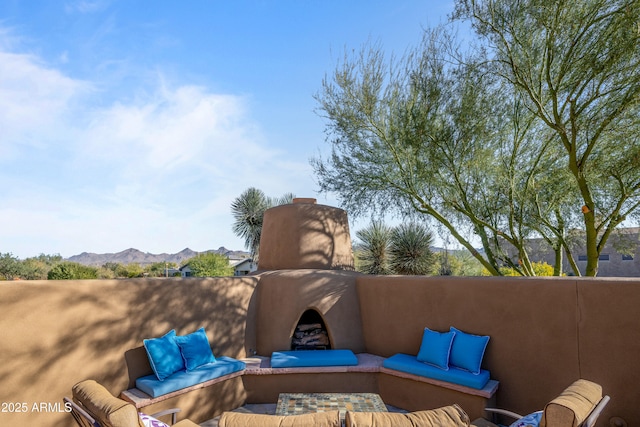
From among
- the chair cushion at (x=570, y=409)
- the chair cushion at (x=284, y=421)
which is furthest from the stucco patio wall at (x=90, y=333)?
the chair cushion at (x=570, y=409)

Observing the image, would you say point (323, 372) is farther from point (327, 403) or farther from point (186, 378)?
point (186, 378)

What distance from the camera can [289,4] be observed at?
7445mm

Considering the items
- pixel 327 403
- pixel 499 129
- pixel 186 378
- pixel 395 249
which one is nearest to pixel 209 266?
pixel 395 249

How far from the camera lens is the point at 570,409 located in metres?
2.14

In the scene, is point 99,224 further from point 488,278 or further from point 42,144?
point 488,278

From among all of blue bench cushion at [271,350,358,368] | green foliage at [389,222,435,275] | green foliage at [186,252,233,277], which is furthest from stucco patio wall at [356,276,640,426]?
green foliage at [186,252,233,277]

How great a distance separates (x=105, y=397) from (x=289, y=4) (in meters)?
7.73

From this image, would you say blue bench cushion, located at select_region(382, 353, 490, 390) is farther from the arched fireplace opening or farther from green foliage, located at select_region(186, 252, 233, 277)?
green foliage, located at select_region(186, 252, 233, 277)

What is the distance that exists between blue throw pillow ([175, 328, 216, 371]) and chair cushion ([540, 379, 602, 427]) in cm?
416

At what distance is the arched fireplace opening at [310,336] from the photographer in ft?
19.9

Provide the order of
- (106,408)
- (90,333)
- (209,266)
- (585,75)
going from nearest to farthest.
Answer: (106,408) → (90,333) → (585,75) → (209,266)

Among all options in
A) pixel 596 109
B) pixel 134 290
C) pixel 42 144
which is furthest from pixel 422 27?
pixel 42 144

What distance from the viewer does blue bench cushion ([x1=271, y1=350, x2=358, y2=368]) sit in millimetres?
5188

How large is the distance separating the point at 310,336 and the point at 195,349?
6.75 feet
